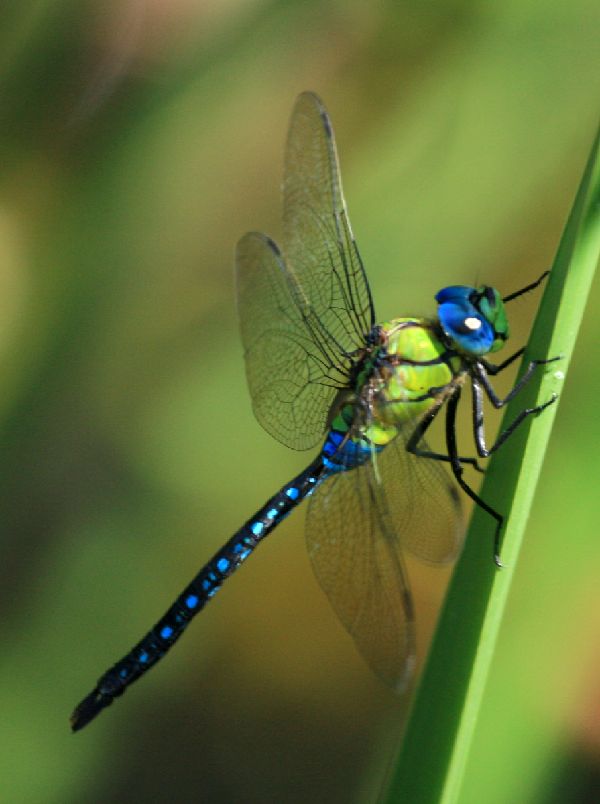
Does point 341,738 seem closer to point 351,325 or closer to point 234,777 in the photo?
point 234,777

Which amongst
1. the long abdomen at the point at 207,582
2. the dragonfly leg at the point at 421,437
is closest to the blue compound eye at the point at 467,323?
the dragonfly leg at the point at 421,437

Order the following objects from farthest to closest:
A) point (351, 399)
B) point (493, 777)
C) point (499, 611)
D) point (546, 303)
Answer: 1. point (351, 399)
2. point (493, 777)
3. point (546, 303)
4. point (499, 611)

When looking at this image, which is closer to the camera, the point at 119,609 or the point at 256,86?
the point at 119,609

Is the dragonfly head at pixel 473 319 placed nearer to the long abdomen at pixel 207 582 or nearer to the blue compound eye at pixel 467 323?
the blue compound eye at pixel 467 323

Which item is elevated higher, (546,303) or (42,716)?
(546,303)

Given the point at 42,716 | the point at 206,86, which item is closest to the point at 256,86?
the point at 206,86

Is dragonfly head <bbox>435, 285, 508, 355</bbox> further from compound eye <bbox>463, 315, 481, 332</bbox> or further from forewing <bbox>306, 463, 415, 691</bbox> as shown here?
forewing <bbox>306, 463, 415, 691</bbox>

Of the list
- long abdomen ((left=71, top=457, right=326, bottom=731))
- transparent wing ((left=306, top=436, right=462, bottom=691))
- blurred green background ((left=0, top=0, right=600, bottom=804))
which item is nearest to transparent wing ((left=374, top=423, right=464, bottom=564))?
transparent wing ((left=306, top=436, right=462, bottom=691))
